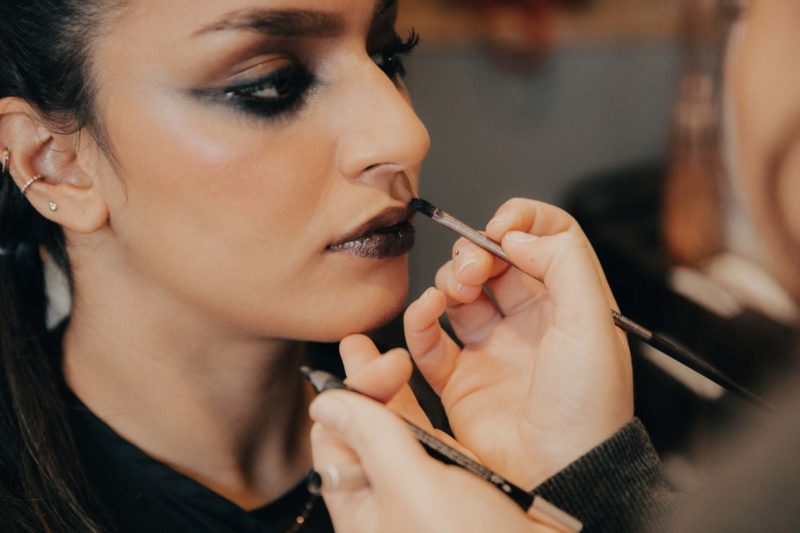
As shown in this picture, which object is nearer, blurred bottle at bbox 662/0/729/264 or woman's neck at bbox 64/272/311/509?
woman's neck at bbox 64/272/311/509

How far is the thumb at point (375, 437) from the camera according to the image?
0.56 meters

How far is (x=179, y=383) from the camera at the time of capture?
95cm

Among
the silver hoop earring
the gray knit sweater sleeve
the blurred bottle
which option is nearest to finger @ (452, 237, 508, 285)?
the gray knit sweater sleeve

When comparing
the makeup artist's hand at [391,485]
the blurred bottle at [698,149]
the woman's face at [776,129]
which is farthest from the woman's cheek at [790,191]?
the blurred bottle at [698,149]

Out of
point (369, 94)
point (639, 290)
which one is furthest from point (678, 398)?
point (369, 94)

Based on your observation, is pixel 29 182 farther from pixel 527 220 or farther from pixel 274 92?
pixel 527 220

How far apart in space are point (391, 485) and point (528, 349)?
1.20ft

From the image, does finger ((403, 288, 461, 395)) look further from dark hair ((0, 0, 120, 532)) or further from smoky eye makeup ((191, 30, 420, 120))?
dark hair ((0, 0, 120, 532))

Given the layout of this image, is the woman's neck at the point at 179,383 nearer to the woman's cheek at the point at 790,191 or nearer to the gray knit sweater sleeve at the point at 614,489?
the gray knit sweater sleeve at the point at 614,489

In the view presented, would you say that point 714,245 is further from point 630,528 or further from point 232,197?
point 232,197

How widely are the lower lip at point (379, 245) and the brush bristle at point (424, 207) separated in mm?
39

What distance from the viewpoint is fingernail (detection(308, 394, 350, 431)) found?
23.5 inches

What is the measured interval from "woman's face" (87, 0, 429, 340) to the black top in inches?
9.1

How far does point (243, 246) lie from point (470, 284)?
25cm
